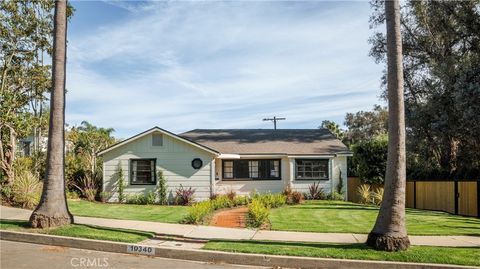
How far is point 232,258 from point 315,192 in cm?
Result: 1532

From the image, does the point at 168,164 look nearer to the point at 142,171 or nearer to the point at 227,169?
the point at 142,171

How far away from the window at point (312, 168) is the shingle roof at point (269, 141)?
49 centimetres

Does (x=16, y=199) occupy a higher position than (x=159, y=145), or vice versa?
(x=159, y=145)

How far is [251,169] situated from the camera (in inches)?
960

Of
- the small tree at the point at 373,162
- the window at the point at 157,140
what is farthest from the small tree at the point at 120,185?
the small tree at the point at 373,162

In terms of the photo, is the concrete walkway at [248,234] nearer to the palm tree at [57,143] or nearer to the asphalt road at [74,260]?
the palm tree at [57,143]

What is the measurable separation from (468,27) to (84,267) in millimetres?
21362

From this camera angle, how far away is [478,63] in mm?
19812

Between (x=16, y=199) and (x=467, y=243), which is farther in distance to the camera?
(x=16, y=199)

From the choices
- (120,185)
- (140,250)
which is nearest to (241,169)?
(120,185)

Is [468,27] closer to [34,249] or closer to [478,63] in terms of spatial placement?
[478,63]

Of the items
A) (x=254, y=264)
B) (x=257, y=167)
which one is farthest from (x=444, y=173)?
(x=254, y=264)

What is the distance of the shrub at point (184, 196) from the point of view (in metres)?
20.2

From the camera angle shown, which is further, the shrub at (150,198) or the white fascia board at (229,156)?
the white fascia board at (229,156)
